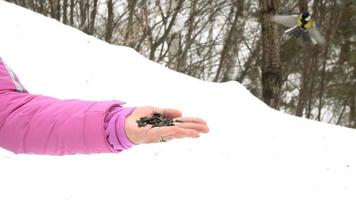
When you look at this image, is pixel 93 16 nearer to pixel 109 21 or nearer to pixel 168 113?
pixel 109 21

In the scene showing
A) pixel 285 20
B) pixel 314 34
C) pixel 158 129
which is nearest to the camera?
pixel 158 129

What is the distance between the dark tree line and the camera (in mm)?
10219

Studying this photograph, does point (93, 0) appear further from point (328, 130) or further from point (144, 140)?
point (144, 140)

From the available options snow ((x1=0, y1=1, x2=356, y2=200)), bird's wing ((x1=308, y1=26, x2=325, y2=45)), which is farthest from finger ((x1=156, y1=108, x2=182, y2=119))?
bird's wing ((x1=308, y1=26, x2=325, y2=45))

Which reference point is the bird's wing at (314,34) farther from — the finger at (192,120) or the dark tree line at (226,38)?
the finger at (192,120)

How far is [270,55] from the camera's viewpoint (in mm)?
6180

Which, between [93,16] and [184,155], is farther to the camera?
[93,16]

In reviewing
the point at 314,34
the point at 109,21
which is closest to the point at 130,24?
the point at 109,21

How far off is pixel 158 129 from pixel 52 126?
0.30 m

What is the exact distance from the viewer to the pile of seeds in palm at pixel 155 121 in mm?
1481

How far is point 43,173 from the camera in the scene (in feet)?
11.1

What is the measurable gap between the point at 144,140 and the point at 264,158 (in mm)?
2088

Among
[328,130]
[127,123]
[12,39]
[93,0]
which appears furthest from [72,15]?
[127,123]

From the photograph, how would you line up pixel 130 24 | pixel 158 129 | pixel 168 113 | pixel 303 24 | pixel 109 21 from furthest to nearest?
pixel 109 21 → pixel 130 24 → pixel 303 24 → pixel 168 113 → pixel 158 129
